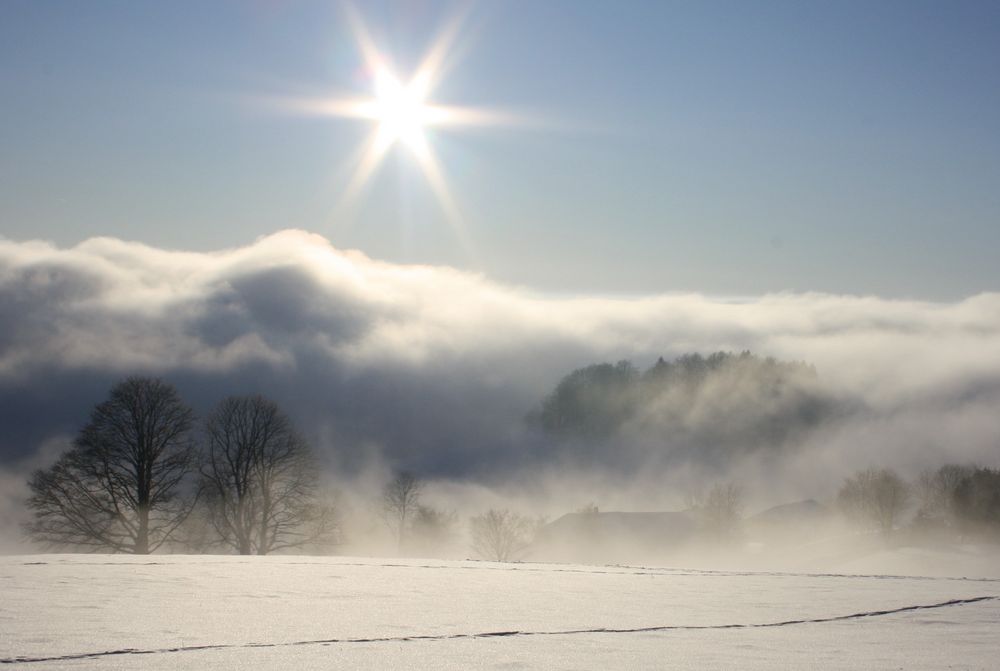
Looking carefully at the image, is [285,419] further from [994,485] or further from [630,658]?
[994,485]

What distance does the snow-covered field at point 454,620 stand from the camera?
14.5m

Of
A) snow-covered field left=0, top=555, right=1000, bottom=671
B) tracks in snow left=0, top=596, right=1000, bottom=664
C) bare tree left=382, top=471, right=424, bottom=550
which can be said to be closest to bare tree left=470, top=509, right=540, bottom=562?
bare tree left=382, top=471, right=424, bottom=550

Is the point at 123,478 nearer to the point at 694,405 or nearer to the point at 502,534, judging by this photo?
the point at 502,534

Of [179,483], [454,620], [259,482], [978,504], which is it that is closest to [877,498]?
[978,504]

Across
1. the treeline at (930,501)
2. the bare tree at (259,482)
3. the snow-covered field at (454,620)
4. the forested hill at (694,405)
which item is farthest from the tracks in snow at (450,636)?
the forested hill at (694,405)

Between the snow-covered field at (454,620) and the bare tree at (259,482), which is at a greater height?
the bare tree at (259,482)

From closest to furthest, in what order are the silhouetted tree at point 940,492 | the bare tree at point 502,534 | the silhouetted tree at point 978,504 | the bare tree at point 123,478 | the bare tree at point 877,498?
the bare tree at point 123,478 < the silhouetted tree at point 978,504 < the silhouetted tree at point 940,492 < the bare tree at point 502,534 < the bare tree at point 877,498

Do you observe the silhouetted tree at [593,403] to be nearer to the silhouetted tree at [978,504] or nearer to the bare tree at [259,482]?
the silhouetted tree at [978,504]

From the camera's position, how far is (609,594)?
26766 millimetres

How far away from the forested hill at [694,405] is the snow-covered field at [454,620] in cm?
11678

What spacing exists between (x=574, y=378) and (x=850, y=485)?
2148 inches

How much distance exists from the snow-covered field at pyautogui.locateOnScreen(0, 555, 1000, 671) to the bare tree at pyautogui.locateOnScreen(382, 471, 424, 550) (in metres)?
67.1

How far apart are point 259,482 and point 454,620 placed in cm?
4449

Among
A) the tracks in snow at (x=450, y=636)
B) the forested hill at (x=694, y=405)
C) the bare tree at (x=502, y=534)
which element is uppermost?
the forested hill at (x=694, y=405)
